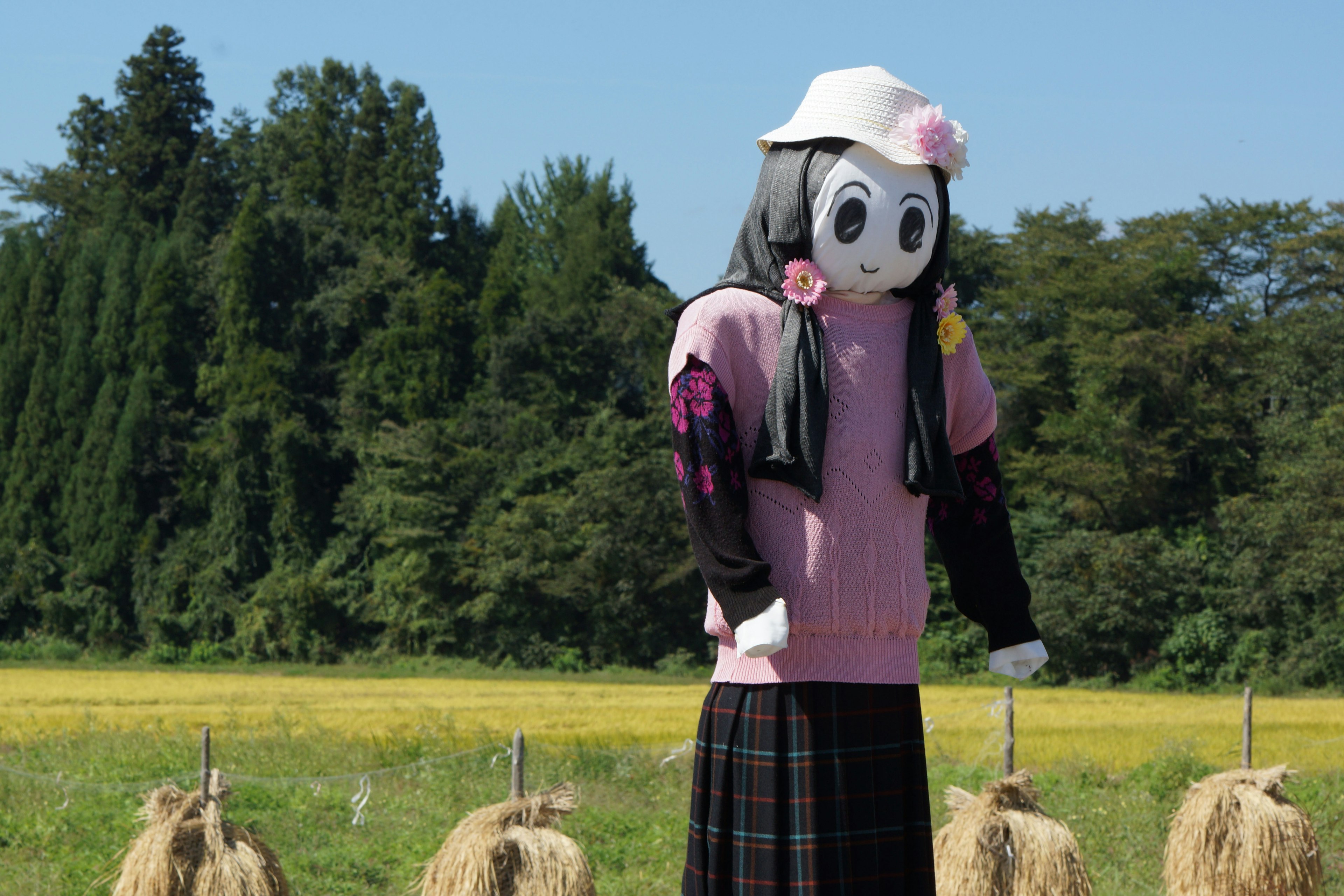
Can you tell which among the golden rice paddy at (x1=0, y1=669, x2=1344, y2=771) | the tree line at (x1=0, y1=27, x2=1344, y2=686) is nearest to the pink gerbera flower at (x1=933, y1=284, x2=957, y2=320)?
the golden rice paddy at (x1=0, y1=669, x2=1344, y2=771)

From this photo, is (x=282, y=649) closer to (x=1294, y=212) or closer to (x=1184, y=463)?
(x=1184, y=463)

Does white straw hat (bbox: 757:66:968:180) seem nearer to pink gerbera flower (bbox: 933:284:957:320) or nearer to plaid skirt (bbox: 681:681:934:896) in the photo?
pink gerbera flower (bbox: 933:284:957:320)

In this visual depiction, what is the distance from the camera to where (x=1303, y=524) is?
23.6 meters

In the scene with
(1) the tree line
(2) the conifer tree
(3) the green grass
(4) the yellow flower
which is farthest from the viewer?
(2) the conifer tree

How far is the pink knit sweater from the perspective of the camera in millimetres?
2637

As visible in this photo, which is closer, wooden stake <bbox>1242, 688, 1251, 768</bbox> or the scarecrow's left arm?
the scarecrow's left arm

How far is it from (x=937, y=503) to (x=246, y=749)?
37.6 feet

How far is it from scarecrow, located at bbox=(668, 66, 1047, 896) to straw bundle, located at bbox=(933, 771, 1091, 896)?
112 inches

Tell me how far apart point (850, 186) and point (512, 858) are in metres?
3.47

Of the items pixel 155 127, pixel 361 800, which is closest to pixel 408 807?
pixel 361 800

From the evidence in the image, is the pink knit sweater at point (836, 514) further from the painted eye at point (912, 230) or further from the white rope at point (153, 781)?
the white rope at point (153, 781)

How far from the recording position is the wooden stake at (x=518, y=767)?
5.84m

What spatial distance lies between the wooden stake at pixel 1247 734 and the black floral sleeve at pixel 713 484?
5370mm

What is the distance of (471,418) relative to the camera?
33875 millimetres
